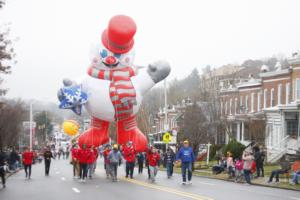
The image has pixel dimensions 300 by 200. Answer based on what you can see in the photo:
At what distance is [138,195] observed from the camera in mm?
16391

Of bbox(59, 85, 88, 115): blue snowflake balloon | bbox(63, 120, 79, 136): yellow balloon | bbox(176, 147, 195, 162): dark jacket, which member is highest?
bbox(59, 85, 88, 115): blue snowflake balloon

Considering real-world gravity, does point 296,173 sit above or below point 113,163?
below

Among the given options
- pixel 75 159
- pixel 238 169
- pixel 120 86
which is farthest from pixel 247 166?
pixel 75 159

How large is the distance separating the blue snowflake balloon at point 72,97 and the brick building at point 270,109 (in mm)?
14640

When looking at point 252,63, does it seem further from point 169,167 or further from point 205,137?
point 169,167

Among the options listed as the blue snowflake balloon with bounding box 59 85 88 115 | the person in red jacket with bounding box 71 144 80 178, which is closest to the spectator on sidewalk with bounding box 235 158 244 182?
the person in red jacket with bounding box 71 144 80 178

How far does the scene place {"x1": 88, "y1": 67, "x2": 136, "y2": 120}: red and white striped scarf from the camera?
23.5m

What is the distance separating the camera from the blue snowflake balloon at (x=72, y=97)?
77.5 ft

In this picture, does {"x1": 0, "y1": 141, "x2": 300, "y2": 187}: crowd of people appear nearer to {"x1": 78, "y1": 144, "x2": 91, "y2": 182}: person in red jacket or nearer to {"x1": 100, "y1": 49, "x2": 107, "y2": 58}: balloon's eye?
{"x1": 78, "y1": 144, "x2": 91, "y2": 182}: person in red jacket

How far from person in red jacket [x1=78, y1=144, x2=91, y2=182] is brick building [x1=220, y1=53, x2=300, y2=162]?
1454cm

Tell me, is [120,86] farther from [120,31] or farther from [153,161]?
[153,161]

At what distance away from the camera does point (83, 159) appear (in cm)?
2270

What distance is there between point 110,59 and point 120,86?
3.91 feet

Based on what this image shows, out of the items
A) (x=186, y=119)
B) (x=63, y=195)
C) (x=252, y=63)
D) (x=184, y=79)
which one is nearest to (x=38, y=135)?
(x=184, y=79)
